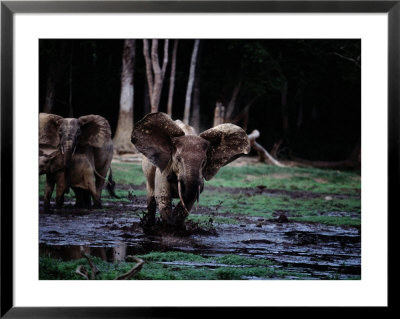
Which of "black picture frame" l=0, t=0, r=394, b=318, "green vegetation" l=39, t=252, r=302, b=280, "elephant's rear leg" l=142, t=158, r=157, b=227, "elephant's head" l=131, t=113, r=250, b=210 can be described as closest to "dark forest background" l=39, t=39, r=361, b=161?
"black picture frame" l=0, t=0, r=394, b=318

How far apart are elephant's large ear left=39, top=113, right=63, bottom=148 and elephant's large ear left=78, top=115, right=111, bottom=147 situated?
0.47 meters

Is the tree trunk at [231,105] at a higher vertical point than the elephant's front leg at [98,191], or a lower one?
higher

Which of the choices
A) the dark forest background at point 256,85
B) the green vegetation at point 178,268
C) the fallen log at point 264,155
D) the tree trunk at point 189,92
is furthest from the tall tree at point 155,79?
the fallen log at point 264,155

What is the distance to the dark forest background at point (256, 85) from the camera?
659cm

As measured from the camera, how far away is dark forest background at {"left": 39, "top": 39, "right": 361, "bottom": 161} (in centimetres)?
659

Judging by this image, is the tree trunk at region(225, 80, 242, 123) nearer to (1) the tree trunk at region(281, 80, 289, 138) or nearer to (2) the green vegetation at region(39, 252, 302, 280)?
(1) the tree trunk at region(281, 80, 289, 138)

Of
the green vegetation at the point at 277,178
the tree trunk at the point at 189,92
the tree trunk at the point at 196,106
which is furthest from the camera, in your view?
the green vegetation at the point at 277,178

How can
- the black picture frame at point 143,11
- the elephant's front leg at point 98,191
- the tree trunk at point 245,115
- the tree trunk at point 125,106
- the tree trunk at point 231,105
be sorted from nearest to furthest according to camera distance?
the black picture frame at point 143,11
the elephant's front leg at point 98,191
the tree trunk at point 125,106
the tree trunk at point 231,105
the tree trunk at point 245,115

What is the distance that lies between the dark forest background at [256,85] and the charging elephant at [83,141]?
0.12 metres

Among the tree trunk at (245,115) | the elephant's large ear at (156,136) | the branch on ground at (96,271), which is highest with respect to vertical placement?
the tree trunk at (245,115)

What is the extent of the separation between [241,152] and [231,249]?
84cm

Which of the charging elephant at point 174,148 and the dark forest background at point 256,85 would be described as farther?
the dark forest background at point 256,85

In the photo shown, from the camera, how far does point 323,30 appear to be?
571 centimetres

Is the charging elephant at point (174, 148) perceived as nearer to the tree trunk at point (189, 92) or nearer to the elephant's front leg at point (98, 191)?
the elephant's front leg at point (98, 191)
